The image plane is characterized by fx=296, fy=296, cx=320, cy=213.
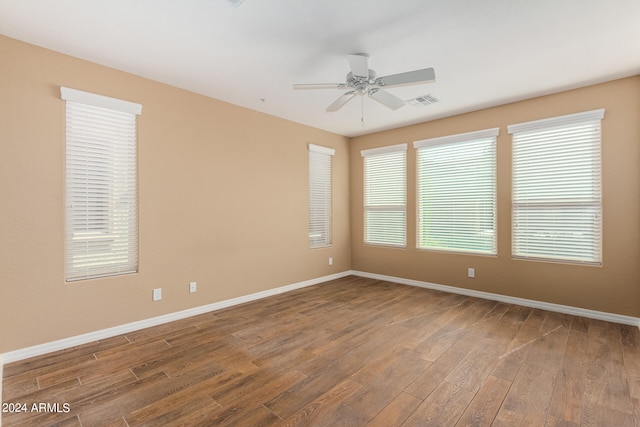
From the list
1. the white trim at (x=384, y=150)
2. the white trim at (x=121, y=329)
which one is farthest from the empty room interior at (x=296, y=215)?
the white trim at (x=384, y=150)

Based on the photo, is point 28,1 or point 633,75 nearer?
point 28,1

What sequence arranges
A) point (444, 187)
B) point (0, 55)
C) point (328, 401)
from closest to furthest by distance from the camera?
point (328, 401), point (0, 55), point (444, 187)

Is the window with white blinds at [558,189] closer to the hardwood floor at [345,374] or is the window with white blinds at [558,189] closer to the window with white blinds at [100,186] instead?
the hardwood floor at [345,374]

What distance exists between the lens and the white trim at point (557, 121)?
352 centimetres

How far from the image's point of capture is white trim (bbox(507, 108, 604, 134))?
352 centimetres

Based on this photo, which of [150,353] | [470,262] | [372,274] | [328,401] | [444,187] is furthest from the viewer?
[372,274]

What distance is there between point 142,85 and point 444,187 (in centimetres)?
443

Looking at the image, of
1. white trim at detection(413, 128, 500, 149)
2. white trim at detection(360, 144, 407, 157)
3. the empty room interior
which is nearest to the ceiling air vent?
the empty room interior

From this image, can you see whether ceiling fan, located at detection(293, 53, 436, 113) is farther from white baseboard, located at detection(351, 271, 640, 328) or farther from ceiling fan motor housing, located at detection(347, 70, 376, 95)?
white baseboard, located at detection(351, 271, 640, 328)

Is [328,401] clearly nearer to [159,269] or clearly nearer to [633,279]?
[159,269]

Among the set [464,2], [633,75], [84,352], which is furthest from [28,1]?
[633,75]

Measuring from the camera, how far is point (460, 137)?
461cm

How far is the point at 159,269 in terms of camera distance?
3.45 meters

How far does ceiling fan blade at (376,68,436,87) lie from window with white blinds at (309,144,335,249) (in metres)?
2.72
